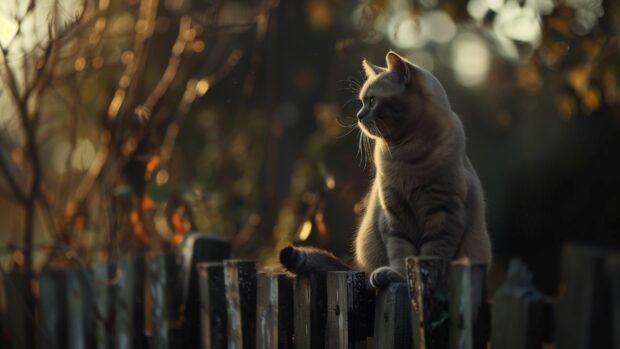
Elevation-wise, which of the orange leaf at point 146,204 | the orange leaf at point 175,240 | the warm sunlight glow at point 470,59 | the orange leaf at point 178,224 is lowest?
the orange leaf at point 175,240

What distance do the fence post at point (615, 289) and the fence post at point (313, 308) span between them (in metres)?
1.08

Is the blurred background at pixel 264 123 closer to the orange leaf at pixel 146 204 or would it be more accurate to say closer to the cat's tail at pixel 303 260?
the orange leaf at pixel 146 204

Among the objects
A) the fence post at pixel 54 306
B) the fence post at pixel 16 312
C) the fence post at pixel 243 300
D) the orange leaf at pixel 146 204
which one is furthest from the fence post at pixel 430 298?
the fence post at pixel 16 312

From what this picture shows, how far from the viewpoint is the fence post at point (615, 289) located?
1592 mm

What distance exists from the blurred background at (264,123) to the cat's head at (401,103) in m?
0.21

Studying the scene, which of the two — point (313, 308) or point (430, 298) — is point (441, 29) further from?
point (430, 298)

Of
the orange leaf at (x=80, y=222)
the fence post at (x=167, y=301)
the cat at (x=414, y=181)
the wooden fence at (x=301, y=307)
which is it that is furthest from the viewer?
the orange leaf at (x=80, y=222)

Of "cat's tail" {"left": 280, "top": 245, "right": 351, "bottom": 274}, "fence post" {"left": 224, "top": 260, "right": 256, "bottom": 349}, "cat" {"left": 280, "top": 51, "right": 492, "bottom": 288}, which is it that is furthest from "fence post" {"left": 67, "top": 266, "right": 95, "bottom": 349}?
"cat's tail" {"left": 280, "top": 245, "right": 351, "bottom": 274}

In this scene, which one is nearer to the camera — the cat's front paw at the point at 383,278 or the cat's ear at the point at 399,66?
the cat's front paw at the point at 383,278

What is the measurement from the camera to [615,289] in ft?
5.24

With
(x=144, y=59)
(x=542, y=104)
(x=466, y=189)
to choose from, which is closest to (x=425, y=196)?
(x=466, y=189)

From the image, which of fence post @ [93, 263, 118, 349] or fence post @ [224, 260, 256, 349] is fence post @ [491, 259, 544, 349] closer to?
fence post @ [224, 260, 256, 349]

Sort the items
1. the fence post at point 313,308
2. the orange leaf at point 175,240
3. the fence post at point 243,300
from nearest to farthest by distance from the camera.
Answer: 1. the fence post at point 313,308
2. the fence post at point 243,300
3. the orange leaf at point 175,240

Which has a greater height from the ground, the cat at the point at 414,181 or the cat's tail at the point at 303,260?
the cat at the point at 414,181
